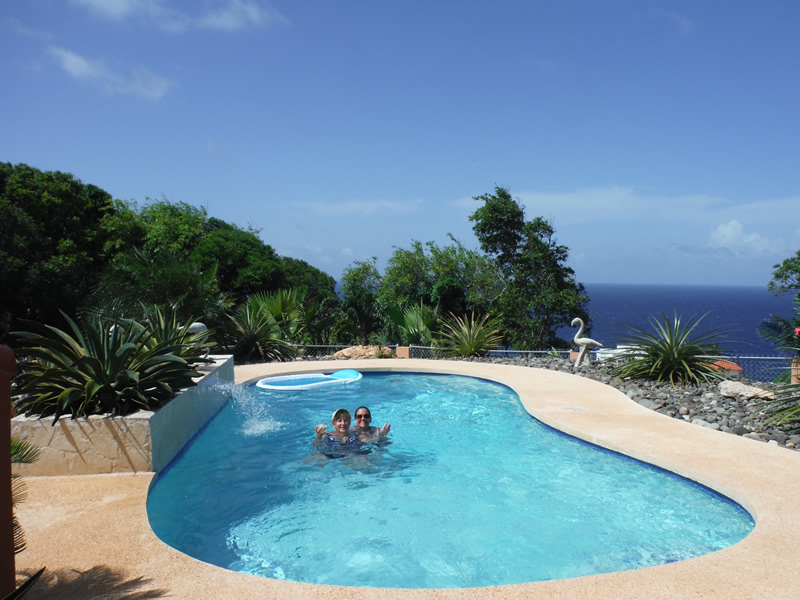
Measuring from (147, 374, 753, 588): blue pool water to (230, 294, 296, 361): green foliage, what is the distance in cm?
607

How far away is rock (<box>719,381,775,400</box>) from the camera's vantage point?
8.29m

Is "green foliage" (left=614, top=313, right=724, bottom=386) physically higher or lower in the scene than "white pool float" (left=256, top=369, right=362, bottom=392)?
higher

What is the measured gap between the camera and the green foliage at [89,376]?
19.2 ft

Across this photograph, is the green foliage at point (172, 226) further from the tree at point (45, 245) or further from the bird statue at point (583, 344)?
the bird statue at point (583, 344)

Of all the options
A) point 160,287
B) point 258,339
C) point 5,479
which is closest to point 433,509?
point 5,479

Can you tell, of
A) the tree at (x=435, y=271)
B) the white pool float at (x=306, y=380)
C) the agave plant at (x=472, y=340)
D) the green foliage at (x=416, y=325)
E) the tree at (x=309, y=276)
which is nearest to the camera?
the white pool float at (x=306, y=380)

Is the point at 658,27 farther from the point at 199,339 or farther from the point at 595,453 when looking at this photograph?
the point at 199,339

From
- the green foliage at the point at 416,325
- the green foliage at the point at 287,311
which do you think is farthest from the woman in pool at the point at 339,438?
the green foliage at the point at 416,325

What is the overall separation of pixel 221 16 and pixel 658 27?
1079 cm

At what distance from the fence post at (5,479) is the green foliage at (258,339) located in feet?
38.7

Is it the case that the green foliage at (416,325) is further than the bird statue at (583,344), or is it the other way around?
the green foliage at (416,325)

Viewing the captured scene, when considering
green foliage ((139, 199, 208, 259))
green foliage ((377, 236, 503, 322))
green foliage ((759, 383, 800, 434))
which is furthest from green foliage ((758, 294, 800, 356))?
green foliage ((139, 199, 208, 259))

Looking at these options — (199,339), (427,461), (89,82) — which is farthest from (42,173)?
(427,461)

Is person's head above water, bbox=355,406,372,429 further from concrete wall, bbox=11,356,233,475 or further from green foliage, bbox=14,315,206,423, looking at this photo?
concrete wall, bbox=11,356,233,475
